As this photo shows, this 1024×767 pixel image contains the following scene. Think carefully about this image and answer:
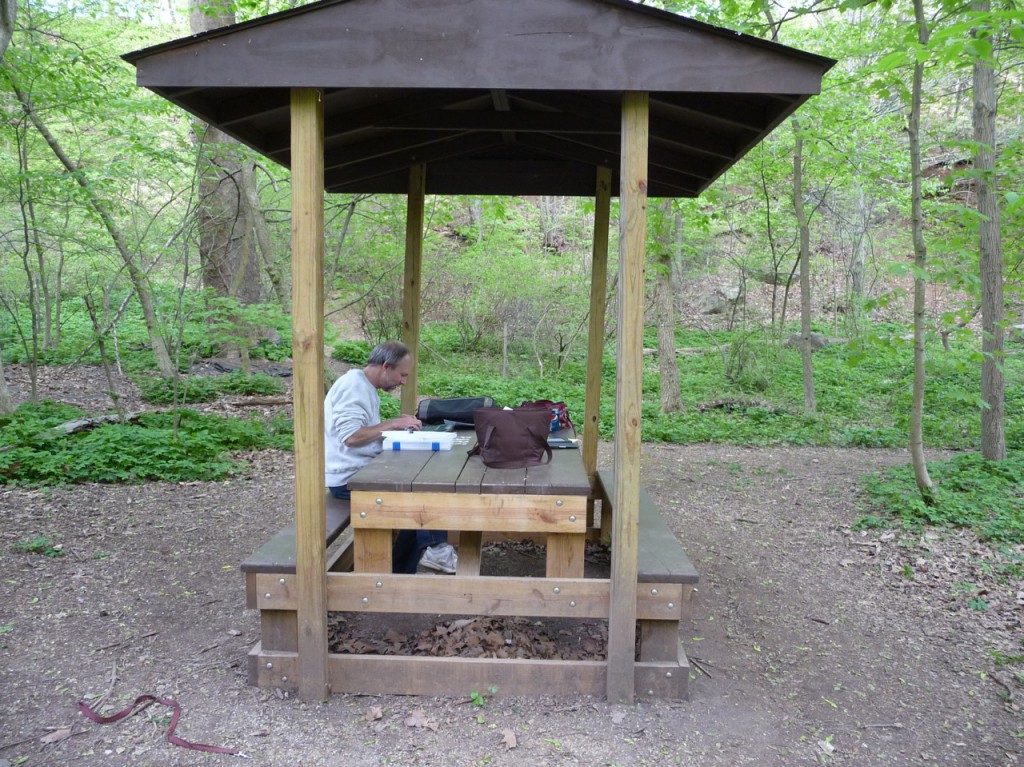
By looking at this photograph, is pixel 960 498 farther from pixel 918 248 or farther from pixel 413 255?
pixel 413 255

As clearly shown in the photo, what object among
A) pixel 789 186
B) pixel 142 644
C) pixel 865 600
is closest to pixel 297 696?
pixel 142 644

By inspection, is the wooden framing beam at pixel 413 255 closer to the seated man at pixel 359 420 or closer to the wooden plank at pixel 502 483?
the seated man at pixel 359 420

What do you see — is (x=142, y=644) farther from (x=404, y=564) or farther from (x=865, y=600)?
(x=865, y=600)

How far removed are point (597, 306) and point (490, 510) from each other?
2.22m

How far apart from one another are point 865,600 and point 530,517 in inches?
102

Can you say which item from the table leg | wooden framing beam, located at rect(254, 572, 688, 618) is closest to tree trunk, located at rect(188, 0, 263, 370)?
wooden framing beam, located at rect(254, 572, 688, 618)

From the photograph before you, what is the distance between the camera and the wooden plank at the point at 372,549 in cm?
341

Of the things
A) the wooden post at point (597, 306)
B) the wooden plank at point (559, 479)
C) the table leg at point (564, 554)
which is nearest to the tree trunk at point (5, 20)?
the wooden post at point (597, 306)

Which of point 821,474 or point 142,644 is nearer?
point 142,644

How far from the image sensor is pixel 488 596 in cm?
325

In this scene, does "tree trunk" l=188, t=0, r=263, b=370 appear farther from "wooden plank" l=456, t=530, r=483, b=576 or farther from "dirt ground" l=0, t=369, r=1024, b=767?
"wooden plank" l=456, t=530, r=483, b=576

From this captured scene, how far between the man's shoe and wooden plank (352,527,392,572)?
1.00 meters

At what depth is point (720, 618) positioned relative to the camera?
14.1ft

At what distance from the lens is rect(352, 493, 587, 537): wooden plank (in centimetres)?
329
